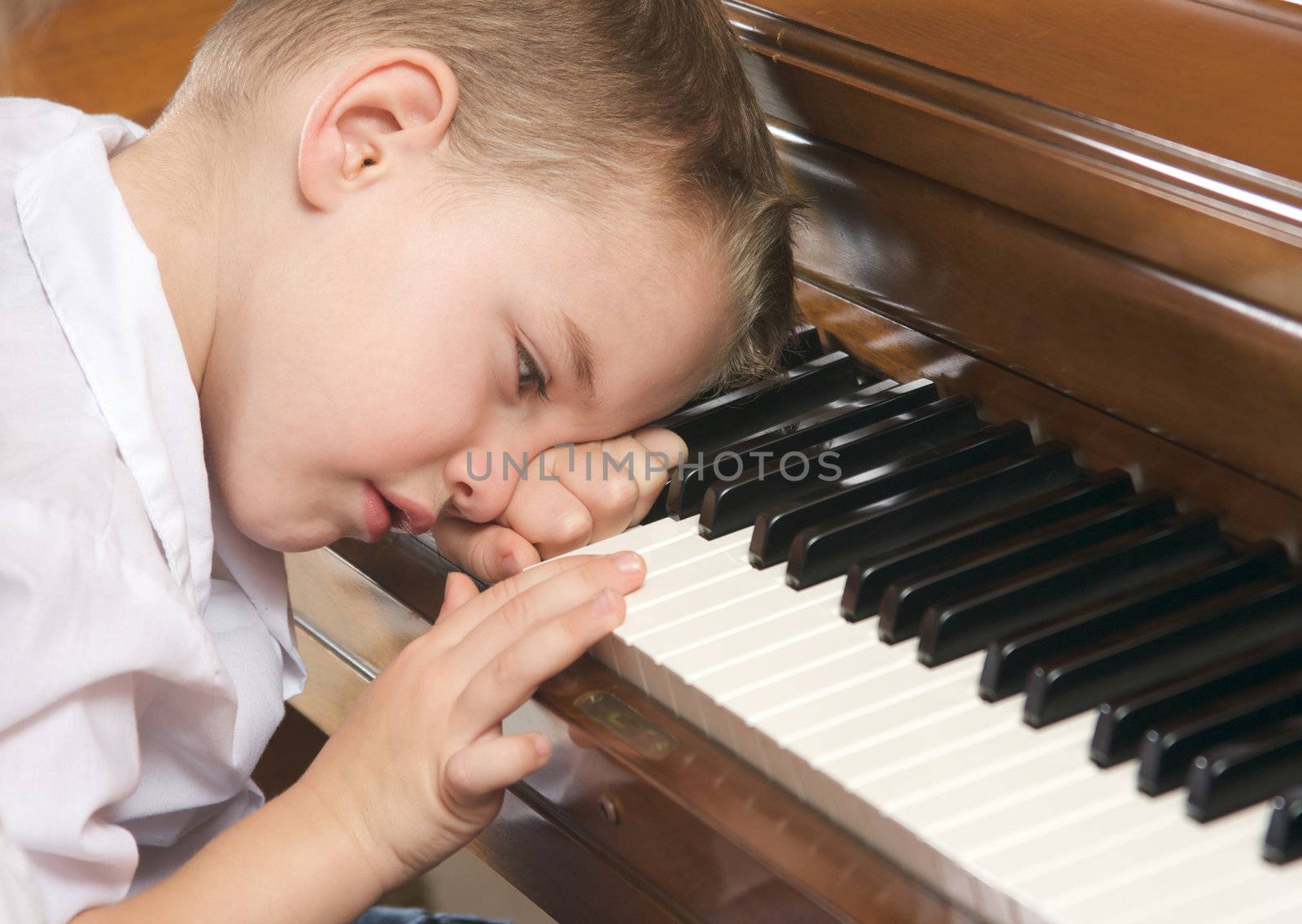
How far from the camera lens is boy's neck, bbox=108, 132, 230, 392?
119 cm

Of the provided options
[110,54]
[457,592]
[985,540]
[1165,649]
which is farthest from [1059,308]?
[110,54]

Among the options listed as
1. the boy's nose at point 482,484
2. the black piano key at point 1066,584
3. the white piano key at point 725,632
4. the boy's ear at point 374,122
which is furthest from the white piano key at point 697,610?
the boy's ear at point 374,122

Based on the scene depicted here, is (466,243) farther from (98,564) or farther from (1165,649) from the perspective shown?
(1165,649)

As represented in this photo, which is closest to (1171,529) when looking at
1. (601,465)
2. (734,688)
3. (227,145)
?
(734,688)

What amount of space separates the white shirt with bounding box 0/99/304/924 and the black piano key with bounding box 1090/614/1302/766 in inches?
25.6

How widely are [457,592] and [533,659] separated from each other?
16cm

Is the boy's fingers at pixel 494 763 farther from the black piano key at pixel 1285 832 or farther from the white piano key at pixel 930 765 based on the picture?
the black piano key at pixel 1285 832

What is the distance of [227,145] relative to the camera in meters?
1.23

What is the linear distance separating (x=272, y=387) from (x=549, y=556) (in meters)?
0.28

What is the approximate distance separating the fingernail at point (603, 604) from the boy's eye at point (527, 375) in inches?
10.1

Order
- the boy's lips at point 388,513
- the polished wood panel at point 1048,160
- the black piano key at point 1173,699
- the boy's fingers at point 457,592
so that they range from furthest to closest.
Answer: the boy's lips at point 388,513, the boy's fingers at point 457,592, the polished wood panel at point 1048,160, the black piano key at point 1173,699

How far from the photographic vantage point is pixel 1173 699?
2.57 ft

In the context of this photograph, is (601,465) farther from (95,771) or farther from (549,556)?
(95,771)

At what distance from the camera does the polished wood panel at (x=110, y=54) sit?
235 cm
